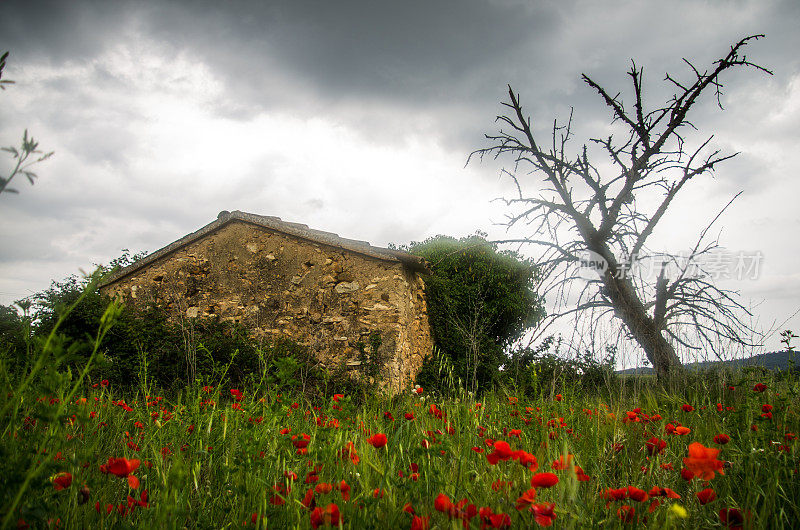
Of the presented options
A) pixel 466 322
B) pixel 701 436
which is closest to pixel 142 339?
pixel 466 322

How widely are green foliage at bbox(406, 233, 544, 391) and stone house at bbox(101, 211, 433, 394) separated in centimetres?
56

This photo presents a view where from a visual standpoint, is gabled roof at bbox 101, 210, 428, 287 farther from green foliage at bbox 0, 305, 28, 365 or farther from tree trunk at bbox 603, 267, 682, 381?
tree trunk at bbox 603, 267, 682, 381

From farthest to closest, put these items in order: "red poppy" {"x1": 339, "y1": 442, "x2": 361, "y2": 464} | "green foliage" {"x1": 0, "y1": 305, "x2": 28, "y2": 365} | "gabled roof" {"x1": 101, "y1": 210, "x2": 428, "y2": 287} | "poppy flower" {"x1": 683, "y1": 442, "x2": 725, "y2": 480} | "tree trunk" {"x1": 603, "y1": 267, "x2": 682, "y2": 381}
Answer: "gabled roof" {"x1": 101, "y1": 210, "x2": 428, "y2": 287}, "green foliage" {"x1": 0, "y1": 305, "x2": 28, "y2": 365}, "tree trunk" {"x1": 603, "y1": 267, "x2": 682, "y2": 381}, "red poppy" {"x1": 339, "y1": 442, "x2": 361, "y2": 464}, "poppy flower" {"x1": 683, "y1": 442, "x2": 725, "y2": 480}

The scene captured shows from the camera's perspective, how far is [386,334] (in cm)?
795

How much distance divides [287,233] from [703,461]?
847 cm

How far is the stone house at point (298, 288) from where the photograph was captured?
8.09 meters

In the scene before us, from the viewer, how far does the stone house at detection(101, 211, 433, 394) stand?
8.09 meters

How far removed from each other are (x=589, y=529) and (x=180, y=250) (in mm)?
9889

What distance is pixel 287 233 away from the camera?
9016mm

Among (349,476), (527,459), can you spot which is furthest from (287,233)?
(527,459)

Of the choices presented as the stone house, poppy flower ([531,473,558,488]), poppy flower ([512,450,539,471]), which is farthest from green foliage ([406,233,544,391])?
poppy flower ([531,473,558,488])

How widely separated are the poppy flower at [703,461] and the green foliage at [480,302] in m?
8.25

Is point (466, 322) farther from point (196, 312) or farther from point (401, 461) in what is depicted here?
point (401, 461)

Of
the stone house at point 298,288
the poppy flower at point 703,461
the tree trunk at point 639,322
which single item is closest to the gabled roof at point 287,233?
the stone house at point 298,288
